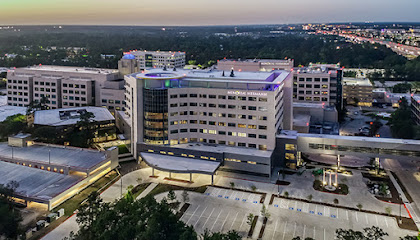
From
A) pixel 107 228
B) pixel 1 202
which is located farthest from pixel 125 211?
pixel 1 202

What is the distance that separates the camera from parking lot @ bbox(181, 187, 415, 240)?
6128cm

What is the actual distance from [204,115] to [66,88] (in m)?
74.9

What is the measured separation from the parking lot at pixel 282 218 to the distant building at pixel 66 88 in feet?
243

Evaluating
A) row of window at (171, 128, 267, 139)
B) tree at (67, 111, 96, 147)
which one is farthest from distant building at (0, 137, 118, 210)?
row of window at (171, 128, 267, 139)

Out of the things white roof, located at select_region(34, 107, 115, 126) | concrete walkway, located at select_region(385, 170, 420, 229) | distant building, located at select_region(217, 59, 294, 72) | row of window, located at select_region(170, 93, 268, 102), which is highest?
distant building, located at select_region(217, 59, 294, 72)

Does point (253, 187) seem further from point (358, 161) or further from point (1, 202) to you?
point (1, 202)

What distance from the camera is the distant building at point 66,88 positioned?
133875mm

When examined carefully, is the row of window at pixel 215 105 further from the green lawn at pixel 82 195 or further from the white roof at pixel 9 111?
the white roof at pixel 9 111

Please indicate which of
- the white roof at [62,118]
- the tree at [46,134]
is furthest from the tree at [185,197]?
the white roof at [62,118]

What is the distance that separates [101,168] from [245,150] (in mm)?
37189

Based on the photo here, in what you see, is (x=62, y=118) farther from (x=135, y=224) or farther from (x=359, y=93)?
(x=359, y=93)

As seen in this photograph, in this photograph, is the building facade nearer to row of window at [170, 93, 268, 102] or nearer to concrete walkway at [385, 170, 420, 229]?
row of window at [170, 93, 268, 102]

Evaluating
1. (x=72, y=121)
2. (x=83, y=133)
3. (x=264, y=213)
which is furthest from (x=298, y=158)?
(x=72, y=121)

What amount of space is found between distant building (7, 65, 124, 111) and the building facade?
1531 inches
